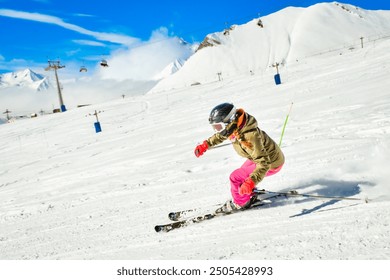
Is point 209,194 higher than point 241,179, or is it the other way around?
point 241,179

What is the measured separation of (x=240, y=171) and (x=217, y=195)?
36.4 inches

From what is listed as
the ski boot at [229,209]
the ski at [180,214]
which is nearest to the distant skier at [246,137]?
the ski boot at [229,209]

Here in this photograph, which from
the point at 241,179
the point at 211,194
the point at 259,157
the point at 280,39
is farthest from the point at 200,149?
the point at 280,39

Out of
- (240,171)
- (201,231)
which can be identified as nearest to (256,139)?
(240,171)

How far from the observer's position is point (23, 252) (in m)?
4.57

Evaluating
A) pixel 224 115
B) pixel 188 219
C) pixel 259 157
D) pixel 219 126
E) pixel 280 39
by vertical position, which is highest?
pixel 280 39

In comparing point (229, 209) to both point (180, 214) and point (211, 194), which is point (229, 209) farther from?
point (211, 194)

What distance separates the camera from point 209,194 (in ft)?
18.0

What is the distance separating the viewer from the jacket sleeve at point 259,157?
4094 mm

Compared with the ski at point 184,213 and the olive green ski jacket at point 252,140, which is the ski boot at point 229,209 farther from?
the olive green ski jacket at point 252,140

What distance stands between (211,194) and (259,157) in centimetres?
160

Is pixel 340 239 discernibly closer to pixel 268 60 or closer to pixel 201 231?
pixel 201 231

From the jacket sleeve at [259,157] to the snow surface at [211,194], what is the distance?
583 millimetres
